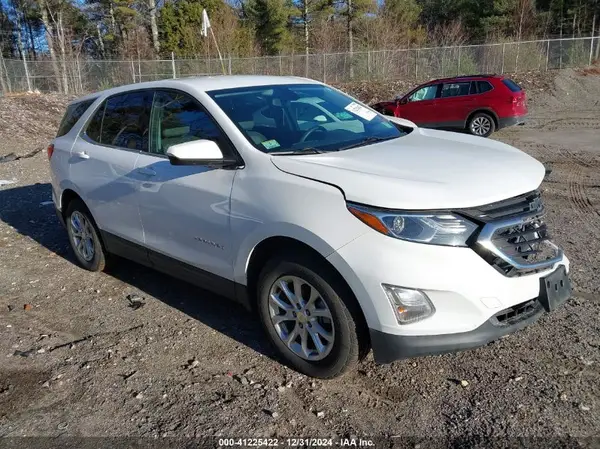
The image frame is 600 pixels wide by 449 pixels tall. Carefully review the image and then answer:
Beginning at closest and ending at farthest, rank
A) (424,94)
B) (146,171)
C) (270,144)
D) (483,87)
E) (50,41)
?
(270,144)
(146,171)
(483,87)
(424,94)
(50,41)

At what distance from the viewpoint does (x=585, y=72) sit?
94.1 feet

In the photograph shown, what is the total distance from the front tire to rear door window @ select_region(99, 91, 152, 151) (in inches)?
67.2

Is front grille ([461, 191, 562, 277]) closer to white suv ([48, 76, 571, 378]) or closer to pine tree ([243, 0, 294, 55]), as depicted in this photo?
white suv ([48, 76, 571, 378])

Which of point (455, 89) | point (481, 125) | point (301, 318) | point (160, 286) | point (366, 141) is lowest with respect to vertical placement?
point (481, 125)

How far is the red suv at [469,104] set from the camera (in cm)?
1484

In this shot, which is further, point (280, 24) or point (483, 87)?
point (280, 24)

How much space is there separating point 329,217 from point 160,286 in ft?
8.43

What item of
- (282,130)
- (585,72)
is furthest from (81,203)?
(585,72)

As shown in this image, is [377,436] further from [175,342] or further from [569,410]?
[175,342]

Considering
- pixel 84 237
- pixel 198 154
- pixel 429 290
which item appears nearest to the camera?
pixel 429 290

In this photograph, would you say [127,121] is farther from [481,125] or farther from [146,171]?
[481,125]

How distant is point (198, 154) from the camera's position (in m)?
3.36

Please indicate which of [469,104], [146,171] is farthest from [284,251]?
[469,104]

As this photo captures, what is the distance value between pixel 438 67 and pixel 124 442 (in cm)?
2969
